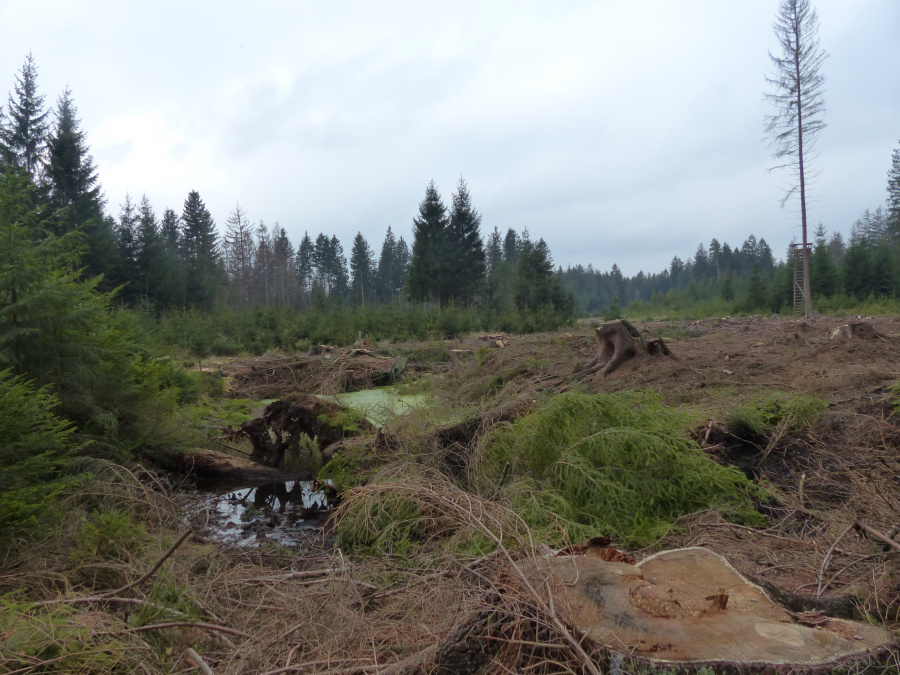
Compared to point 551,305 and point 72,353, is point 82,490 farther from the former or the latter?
point 551,305

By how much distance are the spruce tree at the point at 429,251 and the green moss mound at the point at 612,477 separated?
34.0m

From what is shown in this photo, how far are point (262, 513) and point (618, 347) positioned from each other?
5.74 metres

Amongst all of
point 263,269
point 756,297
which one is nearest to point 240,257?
point 263,269

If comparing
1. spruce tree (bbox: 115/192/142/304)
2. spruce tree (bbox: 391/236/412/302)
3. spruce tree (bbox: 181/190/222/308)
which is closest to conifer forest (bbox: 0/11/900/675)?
spruce tree (bbox: 115/192/142/304)

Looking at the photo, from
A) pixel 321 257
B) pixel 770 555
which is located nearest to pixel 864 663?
pixel 770 555

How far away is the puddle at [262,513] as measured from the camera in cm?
561

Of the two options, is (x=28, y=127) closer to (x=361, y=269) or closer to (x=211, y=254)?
(x=211, y=254)

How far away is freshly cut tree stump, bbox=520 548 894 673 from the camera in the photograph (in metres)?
1.94

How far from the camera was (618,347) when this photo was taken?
9.24m

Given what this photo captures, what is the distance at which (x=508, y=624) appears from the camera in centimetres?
220

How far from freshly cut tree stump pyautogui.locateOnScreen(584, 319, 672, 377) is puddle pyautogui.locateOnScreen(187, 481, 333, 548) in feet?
15.5

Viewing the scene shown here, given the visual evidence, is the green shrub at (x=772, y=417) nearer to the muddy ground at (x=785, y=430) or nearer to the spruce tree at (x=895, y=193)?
the muddy ground at (x=785, y=430)

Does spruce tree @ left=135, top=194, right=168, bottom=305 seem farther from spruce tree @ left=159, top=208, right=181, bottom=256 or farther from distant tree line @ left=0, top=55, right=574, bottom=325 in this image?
spruce tree @ left=159, top=208, right=181, bottom=256

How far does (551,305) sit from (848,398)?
23882 millimetres
